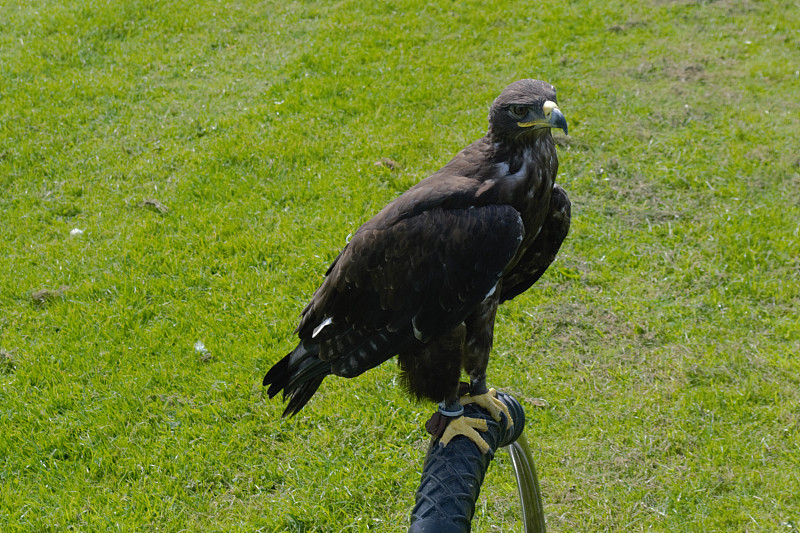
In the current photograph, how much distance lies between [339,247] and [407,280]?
8.42 feet

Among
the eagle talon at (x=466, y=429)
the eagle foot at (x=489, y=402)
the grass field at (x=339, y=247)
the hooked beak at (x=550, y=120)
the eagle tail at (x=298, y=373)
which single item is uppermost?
the hooked beak at (x=550, y=120)

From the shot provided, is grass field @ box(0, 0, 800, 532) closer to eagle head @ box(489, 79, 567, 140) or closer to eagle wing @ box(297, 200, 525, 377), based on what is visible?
eagle wing @ box(297, 200, 525, 377)

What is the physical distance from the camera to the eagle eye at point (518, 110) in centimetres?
276

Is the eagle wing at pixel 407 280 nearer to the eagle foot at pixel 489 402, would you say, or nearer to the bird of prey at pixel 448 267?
the bird of prey at pixel 448 267

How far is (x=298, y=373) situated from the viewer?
323 centimetres

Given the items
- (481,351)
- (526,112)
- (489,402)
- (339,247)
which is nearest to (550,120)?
(526,112)

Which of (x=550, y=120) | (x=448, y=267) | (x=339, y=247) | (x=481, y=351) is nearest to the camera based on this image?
(x=550, y=120)

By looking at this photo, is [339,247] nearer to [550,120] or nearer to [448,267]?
[448,267]

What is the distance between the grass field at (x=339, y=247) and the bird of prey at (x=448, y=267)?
1.12 m

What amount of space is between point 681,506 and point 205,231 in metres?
3.74

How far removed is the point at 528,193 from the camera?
288cm

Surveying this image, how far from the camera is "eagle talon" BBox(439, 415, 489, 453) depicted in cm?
299

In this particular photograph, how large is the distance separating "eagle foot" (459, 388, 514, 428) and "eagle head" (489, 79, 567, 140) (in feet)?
3.72

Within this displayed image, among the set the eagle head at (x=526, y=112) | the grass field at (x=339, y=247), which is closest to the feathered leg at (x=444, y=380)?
Answer: the eagle head at (x=526, y=112)
